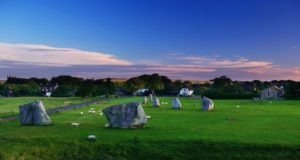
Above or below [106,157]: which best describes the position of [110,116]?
above

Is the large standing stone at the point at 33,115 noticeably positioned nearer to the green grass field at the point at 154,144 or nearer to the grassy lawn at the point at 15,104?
the green grass field at the point at 154,144

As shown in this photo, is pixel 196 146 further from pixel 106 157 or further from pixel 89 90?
pixel 89 90

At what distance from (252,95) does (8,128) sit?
110258 mm

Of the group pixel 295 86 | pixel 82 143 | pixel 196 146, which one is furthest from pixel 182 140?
pixel 295 86

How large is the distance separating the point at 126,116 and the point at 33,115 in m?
10.9

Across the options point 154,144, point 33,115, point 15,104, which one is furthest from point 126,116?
point 15,104

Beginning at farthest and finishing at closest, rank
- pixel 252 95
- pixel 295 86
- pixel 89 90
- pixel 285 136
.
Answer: pixel 89 90
pixel 252 95
pixel 295 86
pixel 285 136

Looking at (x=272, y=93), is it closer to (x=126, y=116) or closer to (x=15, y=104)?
(x=15, y=104)

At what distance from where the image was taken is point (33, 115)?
44.0m

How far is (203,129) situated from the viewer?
3900 cm

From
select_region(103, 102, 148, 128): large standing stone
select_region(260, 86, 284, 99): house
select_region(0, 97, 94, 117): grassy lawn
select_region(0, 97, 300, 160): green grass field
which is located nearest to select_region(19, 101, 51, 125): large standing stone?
select_region(0, 97, 300, 160): green grass field

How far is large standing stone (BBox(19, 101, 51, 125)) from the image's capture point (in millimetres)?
43750

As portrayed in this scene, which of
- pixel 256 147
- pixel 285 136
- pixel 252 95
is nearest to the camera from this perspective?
pixel 256 147

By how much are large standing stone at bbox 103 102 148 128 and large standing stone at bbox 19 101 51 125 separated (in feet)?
26.5
